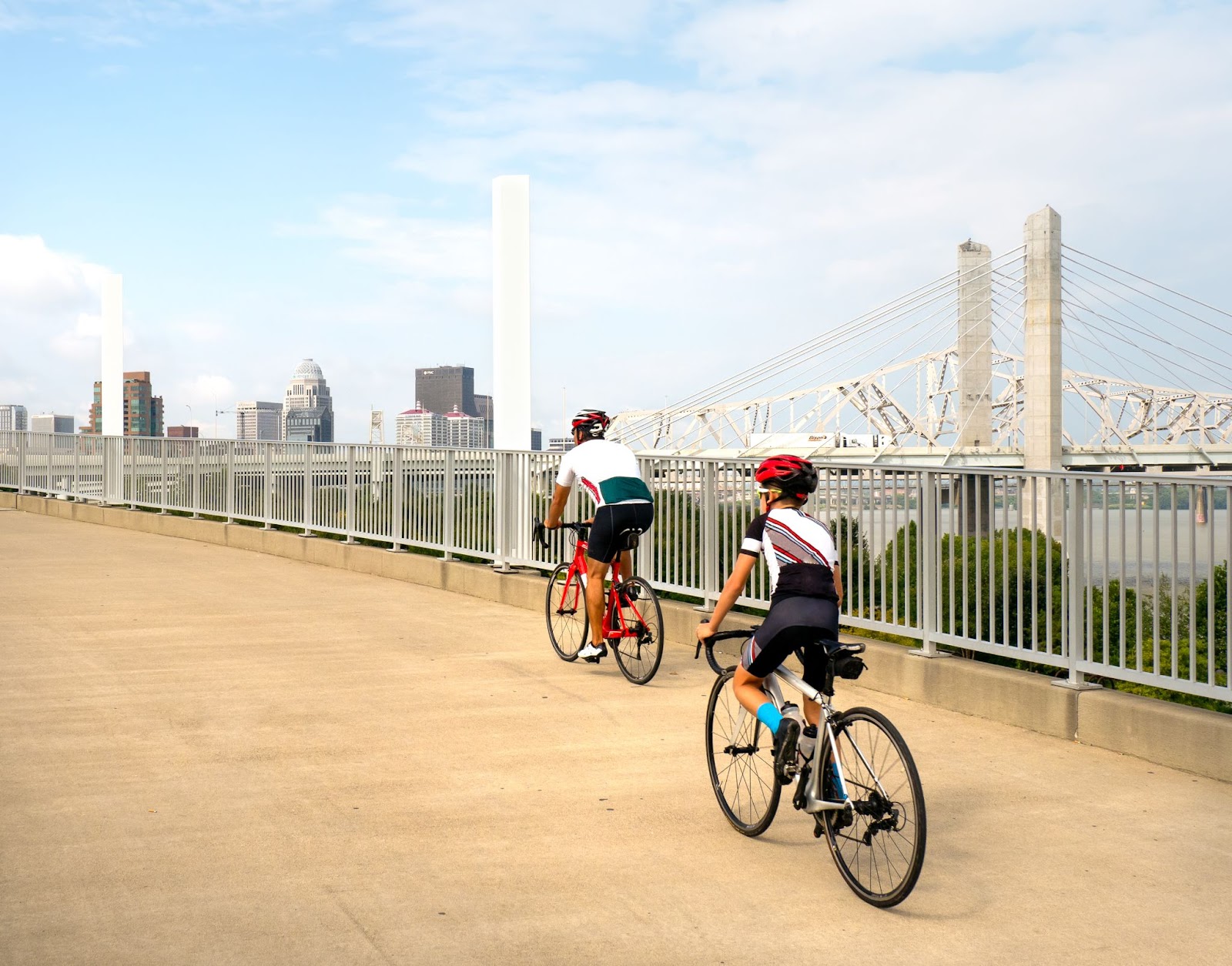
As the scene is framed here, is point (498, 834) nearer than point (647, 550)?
Yes

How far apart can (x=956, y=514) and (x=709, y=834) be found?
3312 mm

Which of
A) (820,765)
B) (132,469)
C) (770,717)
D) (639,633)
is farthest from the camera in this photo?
(132,469)

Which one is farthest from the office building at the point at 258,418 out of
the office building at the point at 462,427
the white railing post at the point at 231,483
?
the white railing post at the point at 231,483

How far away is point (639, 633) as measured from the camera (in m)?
8.77

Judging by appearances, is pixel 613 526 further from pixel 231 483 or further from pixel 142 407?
pixel 142 407

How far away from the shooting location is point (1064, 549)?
714cm

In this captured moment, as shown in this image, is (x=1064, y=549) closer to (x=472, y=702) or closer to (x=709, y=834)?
(x=709, y=834)

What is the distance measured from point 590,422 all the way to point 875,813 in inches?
204

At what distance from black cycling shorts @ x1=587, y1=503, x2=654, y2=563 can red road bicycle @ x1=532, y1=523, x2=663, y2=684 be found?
0.24ft

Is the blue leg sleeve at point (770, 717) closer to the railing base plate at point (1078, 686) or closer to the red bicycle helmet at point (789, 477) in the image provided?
the red bicycle helmet at point (789, 477)

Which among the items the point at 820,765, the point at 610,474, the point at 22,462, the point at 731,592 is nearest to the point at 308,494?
the point at 610,474

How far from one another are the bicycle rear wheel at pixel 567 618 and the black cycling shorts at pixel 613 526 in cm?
65

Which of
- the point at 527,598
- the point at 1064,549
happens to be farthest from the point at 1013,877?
the point at 527,598

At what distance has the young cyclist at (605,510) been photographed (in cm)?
889
